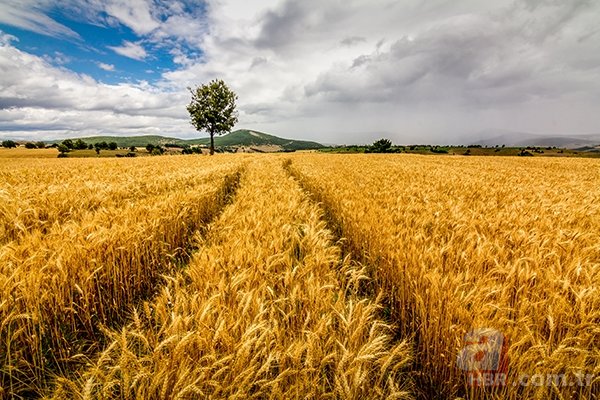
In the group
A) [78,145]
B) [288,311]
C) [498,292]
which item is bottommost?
[288,311]

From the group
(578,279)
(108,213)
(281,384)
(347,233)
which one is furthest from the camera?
(347,233)

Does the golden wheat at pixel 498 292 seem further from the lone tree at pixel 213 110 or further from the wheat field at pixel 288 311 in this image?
the lone tree at pixel 213 110

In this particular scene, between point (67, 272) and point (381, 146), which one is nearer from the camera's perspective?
point (67, 272)

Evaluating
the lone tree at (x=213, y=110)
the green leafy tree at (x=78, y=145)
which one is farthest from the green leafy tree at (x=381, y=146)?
the green leafy tree at (x=78, y=145)

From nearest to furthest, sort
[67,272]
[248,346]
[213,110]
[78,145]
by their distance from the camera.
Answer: [248,346]
[67,272]
[213,110]
[78,145]

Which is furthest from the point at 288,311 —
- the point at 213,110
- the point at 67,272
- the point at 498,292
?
the point at 213,110

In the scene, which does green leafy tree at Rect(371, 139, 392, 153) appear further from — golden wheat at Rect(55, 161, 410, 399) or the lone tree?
golden wheat at Rect(55, 161, 410, 399)

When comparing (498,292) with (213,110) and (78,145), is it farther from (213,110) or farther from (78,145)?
(78,145)

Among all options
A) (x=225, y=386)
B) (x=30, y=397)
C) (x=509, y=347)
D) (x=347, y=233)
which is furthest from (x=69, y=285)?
(x=347, y=233)

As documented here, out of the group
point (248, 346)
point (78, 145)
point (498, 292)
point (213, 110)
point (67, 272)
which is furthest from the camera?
point (78, 145)

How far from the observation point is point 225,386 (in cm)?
164

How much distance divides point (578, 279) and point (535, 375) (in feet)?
4.74

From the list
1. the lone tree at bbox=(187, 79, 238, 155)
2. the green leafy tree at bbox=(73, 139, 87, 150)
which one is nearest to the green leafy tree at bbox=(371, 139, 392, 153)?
the lone tree at bbox=(187, 79, 238, 155)

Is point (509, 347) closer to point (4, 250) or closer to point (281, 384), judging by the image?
point (281, 384)
